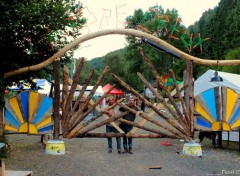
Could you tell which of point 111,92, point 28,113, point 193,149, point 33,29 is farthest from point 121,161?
point 111,92

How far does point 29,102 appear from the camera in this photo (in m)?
11.2

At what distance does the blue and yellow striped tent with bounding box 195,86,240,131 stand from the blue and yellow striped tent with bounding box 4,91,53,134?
446cm

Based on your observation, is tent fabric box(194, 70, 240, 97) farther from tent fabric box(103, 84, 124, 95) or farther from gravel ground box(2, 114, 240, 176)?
tent fabric box(103, 84, 124, 95)

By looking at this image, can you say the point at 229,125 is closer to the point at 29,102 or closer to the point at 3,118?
the point at 29,102

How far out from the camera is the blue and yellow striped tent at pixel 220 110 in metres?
11.2

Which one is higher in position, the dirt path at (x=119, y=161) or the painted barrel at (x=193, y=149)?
the painted barrel at (x=193, y=149)

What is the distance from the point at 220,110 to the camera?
11273 millimetres

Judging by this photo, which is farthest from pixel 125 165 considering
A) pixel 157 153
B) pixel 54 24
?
pixel 54 24

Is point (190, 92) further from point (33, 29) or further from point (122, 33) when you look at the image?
point (33, 29)

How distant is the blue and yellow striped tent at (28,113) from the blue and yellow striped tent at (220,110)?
14.6 feet

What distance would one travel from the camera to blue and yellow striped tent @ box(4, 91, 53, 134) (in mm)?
11203

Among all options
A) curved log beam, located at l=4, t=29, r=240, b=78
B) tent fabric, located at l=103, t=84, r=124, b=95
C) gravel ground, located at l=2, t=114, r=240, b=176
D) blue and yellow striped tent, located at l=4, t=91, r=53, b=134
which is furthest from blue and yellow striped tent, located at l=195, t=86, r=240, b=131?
tent fabric, located at l=103, t=84, r=124, b=95

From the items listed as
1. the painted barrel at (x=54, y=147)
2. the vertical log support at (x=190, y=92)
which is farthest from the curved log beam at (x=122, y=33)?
the painted barrel at (x=54, y=147)

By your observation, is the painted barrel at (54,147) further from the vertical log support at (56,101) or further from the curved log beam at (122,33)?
the curved log beam at (122,33)
